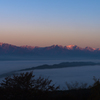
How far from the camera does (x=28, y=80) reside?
639cm

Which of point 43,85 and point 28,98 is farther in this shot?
point 43,85

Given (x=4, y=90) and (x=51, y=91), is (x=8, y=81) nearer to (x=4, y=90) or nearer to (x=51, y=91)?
(x=4, y=90)

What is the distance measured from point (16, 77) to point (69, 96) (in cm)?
220

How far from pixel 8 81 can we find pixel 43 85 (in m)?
1.32

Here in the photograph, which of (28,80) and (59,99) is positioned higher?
(28,80)

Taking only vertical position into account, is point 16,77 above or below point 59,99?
above

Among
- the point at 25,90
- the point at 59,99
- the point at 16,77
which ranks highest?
the point at 16,77

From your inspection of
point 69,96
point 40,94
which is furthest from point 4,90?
point 69,96

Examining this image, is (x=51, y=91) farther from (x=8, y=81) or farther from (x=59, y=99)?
(x=8, y=81)

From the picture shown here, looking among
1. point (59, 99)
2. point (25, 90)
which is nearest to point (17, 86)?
point (25, 90)

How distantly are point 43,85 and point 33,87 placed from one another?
42cm

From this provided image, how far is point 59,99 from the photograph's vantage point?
688 centimetres

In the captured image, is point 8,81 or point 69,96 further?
point 69,96

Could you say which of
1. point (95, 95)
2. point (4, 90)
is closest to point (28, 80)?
point (4, 90)
